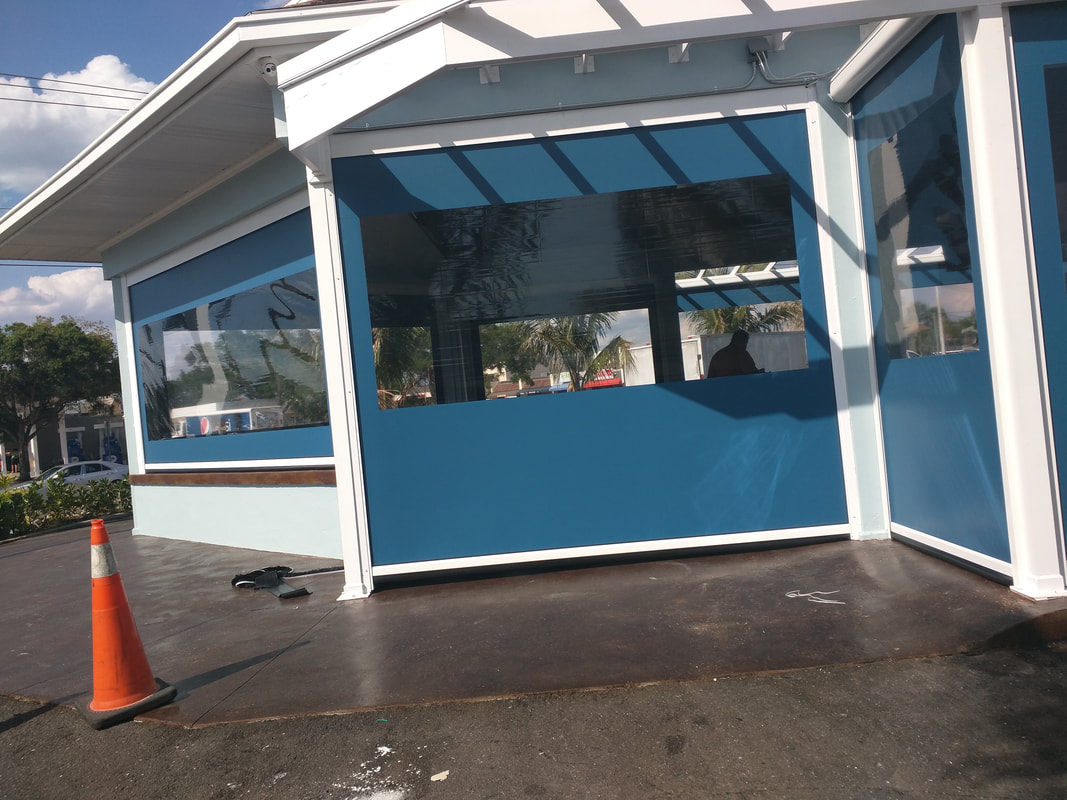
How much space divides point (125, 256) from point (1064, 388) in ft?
33.2

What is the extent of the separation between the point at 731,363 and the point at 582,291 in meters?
1.18

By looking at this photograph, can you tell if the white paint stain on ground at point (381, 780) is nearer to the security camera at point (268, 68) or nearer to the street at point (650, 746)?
the street at point (650, 746)

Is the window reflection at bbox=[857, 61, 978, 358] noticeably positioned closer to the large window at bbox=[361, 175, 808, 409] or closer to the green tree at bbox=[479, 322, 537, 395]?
the large window at bbox=[361, 175, 808, 409]

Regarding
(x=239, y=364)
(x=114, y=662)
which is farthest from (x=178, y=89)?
(x=114, y=662)

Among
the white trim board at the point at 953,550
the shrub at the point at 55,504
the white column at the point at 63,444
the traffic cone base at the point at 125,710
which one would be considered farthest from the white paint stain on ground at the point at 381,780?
the white column at the point at 63,444

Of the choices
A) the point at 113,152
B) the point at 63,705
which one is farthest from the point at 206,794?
the point at 113,152

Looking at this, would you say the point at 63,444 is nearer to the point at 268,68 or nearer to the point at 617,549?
the point at 268,68

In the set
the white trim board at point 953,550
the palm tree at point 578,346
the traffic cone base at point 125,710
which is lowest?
the traffic cone base at point 125,710

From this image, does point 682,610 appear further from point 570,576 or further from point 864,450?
point 864,450

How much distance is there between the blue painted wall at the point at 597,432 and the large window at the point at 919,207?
1.65ft

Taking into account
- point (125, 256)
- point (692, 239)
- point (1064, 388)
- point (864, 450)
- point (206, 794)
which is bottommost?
point (206, 794)

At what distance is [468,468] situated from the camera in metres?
5.74

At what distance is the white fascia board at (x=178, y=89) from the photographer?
539 cm

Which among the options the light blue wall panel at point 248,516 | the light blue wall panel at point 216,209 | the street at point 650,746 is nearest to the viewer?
the street at point 650,746
